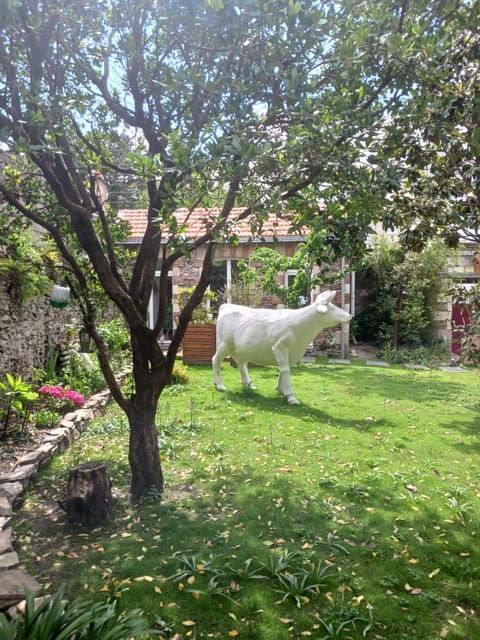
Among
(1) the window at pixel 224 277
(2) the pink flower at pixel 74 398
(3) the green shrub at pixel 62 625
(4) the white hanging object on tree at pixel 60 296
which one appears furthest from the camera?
(1) the window at pixel 224 277

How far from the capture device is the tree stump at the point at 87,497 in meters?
3.64

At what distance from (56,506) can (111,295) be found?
1.95 m

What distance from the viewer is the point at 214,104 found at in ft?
11.6

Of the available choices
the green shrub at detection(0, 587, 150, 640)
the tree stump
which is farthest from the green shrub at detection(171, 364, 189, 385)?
the green shrub at detection(0, 587, 150, 640)

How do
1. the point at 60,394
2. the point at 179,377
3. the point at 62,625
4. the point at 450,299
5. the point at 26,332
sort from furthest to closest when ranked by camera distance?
the point at 450,299, the point at 179,377, the point at 26,332, the point at 60,394, the point at 62,625

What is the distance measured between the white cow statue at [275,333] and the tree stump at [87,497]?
13.7ft

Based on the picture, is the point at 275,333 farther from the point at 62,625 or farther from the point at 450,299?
the point at 450,299

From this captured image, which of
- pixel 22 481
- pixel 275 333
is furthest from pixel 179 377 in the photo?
pixel 22 481

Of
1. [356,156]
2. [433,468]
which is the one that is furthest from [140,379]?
[433,468]

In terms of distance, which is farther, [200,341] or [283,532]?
[200,341]

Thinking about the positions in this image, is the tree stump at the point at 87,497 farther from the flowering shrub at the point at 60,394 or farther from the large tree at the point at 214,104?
the flowering shrub at the point at 60,394

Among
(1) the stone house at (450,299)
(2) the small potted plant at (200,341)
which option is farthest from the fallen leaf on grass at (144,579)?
(1) the stone house at (450,299)

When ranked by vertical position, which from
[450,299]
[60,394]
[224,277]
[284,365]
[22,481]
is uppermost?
[224,277]

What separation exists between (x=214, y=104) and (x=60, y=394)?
468cm
